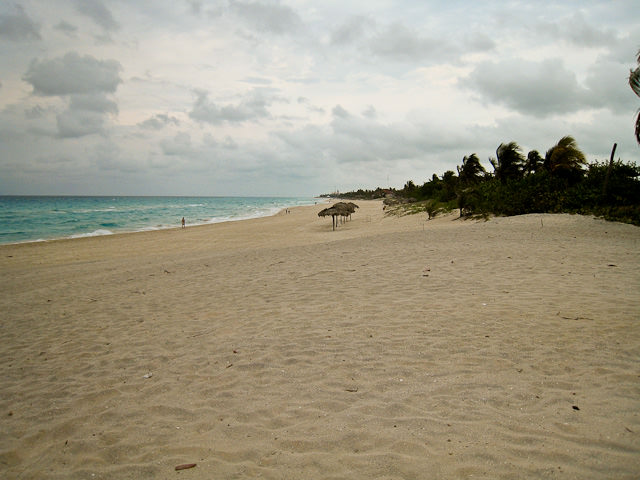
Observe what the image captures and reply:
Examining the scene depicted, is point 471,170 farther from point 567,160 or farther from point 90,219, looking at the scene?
point 90,219

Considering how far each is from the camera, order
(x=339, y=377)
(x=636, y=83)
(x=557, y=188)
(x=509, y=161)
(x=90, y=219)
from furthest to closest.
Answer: (x=90, y=219)
(x=509, y=161)
(x=557, y=188)
(x=636, y=83)
(x=339, y=377)

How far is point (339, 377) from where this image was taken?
13.3ft

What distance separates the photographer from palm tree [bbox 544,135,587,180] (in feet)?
69.9

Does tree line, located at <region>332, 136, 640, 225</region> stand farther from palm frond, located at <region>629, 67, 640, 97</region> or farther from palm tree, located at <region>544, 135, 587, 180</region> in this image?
palm frond, located at <region>629, 67, 640, 97</region>

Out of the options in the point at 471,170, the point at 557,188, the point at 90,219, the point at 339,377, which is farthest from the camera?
the point at 90,219

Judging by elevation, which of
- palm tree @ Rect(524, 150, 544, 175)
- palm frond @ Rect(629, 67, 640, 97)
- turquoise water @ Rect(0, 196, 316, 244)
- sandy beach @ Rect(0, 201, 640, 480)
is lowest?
sandy beach @ Rect(0, 201, 640, 480)

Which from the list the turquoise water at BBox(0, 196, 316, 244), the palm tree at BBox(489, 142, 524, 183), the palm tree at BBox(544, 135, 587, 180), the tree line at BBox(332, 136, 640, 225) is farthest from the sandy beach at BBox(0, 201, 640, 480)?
the turquoise water at BBox(0, 196, 316, 244)

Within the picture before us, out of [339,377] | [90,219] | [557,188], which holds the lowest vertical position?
[339,377]

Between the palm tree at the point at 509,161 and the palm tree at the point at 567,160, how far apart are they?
4.11 m

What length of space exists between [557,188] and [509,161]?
24.5 ft

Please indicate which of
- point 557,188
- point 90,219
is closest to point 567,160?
point 557,188

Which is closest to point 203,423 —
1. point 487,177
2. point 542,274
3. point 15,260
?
point 542,274

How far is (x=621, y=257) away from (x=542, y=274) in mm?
3141

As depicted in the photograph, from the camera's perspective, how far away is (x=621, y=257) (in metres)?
9.23
